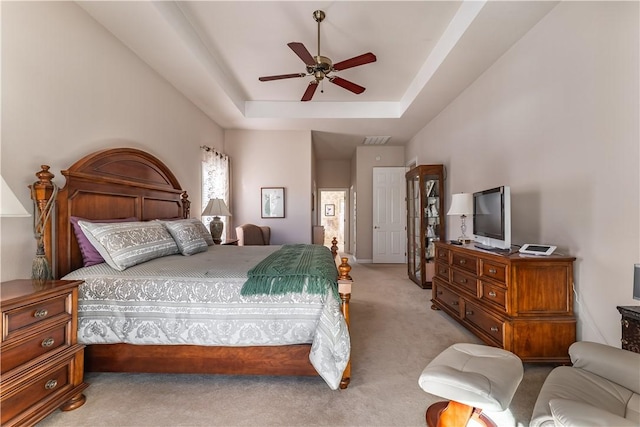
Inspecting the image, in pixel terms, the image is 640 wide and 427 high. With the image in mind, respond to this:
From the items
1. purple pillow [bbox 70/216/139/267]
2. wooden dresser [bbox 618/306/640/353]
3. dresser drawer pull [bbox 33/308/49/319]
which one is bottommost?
wooden dresser [bbox 618/306/640/353]

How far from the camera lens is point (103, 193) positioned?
2.47m

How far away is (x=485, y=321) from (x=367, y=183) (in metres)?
4.70

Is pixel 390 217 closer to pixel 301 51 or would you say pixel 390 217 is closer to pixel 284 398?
pixel 301 51

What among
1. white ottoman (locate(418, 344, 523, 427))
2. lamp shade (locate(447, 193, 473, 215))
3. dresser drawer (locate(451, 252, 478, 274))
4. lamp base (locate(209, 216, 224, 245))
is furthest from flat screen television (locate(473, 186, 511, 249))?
lamp base (locate(209, 216, 224, 245))

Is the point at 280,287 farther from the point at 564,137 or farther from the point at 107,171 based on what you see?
the point at 564,137

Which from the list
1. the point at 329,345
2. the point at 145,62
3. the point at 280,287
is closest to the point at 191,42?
the point at 145,62

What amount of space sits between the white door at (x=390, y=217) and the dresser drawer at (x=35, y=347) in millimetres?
5785

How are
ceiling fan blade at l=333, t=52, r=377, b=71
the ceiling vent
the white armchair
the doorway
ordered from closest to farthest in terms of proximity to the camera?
the white armchair → ceiling fan blade at l=333, t=52, r=377, b=71 → the ceiling vent → the doorway

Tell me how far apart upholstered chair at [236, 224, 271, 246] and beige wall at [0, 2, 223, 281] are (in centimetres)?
181

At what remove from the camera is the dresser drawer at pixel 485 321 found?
2.27 m

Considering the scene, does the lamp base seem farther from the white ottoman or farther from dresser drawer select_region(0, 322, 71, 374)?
the white ottoman

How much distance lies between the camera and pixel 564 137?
227 cm

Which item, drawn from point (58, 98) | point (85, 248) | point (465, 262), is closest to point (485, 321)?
point (465, 262)

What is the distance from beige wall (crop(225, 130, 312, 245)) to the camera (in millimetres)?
5598
